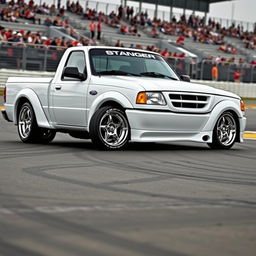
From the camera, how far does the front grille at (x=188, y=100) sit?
12025 millimetres

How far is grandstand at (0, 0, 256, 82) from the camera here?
33.3 metres

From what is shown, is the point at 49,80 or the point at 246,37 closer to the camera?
the point at 49,80

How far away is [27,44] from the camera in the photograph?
1296 inches

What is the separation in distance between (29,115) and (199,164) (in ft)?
13.3

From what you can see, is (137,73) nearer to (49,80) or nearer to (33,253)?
(49,80)

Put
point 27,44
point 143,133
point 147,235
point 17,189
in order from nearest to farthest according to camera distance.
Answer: point 147,235, point 17,189, point 143,133, point 27,44

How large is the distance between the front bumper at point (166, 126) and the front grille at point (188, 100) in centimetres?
15

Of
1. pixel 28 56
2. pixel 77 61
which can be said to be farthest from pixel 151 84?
pixel 28 56

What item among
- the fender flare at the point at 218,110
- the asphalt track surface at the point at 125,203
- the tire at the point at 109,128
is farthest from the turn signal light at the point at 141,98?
the fender flare at the point at 218,110

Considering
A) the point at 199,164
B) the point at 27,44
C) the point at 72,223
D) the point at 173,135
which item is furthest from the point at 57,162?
the point at 27,44

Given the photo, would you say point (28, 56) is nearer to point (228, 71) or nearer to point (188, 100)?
point (228, 71)

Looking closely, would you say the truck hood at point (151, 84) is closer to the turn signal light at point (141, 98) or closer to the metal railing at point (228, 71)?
the turn signal light at point (141, 98)

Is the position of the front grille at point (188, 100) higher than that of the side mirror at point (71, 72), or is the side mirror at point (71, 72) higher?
the side mirror at point (71, 72)

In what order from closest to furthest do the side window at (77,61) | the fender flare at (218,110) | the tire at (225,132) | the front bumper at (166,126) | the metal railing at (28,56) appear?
the front bumper at (166,126)
the fender flare at (218,110)
the tire at (225,132)
the side window at (77,61)
the metal railing at (28,56)
